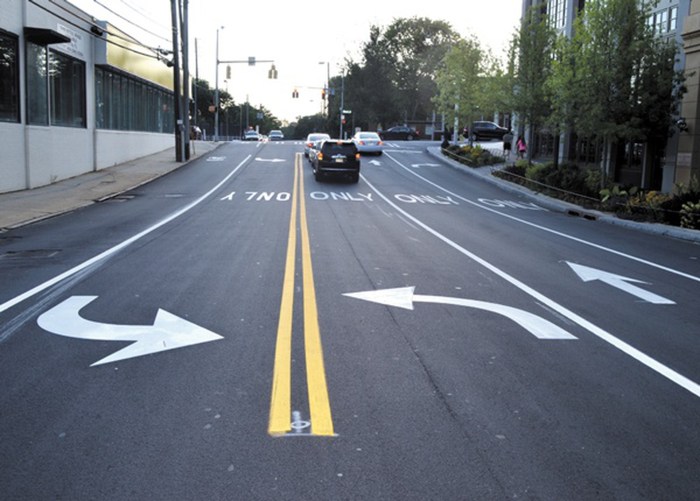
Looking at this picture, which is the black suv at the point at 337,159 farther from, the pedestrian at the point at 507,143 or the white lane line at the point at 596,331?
the white lane line at the point at 596,331

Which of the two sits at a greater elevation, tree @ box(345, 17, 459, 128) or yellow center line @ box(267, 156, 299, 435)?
tree @ box(345, 17, 459, 128)

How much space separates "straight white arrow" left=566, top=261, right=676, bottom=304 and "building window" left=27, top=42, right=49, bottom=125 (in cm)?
1881

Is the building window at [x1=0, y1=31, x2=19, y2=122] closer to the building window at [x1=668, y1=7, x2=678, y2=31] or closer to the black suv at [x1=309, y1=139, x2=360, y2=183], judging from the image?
the black suv at [x1=309, y1=139, x2=360, y2=183]

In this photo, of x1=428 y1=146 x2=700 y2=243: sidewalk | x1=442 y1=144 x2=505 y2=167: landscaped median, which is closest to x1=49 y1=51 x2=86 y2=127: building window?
x1=428 y1=146 x2=700 y2=243: sidewalk

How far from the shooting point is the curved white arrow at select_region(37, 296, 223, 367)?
19.6 ft

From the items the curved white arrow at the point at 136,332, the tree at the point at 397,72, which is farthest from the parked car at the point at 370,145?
the tree at the point at 397,72

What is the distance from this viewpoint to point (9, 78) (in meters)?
21.2

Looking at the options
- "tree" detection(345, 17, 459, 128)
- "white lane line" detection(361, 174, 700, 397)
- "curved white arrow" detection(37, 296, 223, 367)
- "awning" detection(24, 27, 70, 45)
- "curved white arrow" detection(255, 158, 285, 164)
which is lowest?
"curved white arrow" detection(37, 296, 223, 367)

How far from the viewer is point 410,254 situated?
11.7 metres

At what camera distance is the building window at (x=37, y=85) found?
2234 centimetres

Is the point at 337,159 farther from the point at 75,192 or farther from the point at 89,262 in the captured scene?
the point at 89,262

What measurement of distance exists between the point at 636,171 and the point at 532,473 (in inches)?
1126

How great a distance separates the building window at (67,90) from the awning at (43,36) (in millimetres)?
1682

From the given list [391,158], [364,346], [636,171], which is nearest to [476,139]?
[391,158]
